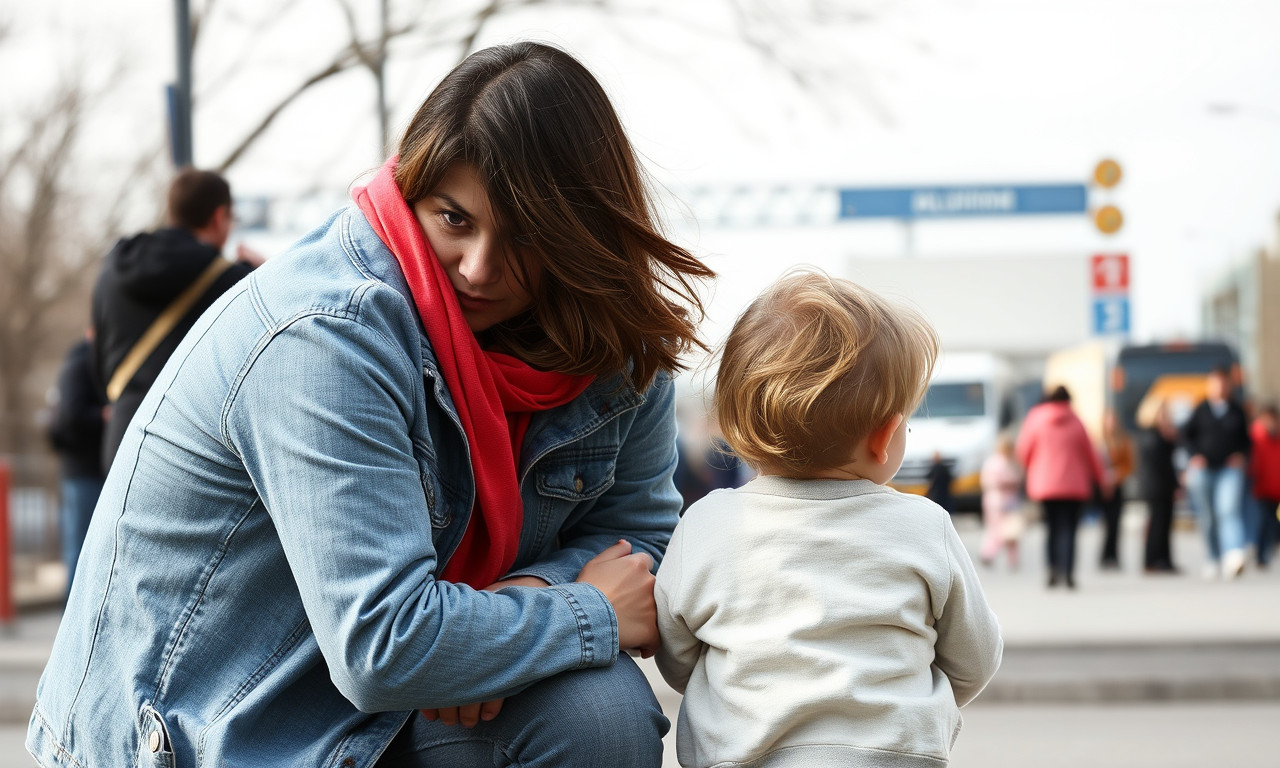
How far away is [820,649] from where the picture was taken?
1956mm

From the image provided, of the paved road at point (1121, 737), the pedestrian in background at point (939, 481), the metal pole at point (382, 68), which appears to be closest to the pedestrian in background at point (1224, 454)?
the pedestrian in background at point (939, 481)

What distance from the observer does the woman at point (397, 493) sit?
1748 millimetres

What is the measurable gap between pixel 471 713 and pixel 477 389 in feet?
1.55

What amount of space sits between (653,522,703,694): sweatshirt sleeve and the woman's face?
0.49 meters

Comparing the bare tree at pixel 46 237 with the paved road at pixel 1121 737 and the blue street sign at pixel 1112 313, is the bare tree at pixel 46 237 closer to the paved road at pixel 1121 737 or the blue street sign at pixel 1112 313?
the blue street sign at pixel 1112 313

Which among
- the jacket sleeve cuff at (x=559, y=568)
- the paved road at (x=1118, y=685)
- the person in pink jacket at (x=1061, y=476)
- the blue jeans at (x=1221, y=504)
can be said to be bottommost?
the blue jeans at (x=1221, y=504)

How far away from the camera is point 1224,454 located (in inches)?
445

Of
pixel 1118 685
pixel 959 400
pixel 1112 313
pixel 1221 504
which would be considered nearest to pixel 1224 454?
pixel 1221 504

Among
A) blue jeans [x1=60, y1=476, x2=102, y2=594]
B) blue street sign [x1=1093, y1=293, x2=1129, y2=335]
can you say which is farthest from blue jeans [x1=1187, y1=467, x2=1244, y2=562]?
blue jeans [x1=60, y1=476, x2=102, y2=594]

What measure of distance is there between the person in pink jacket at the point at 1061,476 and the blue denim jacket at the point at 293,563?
9.31 metres

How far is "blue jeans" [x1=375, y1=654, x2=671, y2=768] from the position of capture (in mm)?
1881

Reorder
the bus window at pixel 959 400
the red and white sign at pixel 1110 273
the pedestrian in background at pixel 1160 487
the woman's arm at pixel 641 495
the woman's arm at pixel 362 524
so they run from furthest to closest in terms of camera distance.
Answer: the bus window at pixel 959 400 < the pedestrian in background at pixel 1160 487 < the red and white sign at pixel 1110 273 < the woman's arm at pixel 641 495 < the woman's arm at pixel 362 524

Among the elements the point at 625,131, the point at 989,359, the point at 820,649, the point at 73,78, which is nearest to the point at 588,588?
the point at 820,649

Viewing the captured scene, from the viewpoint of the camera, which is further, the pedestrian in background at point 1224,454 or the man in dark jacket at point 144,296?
the pedestrian in background at point 1224,454
